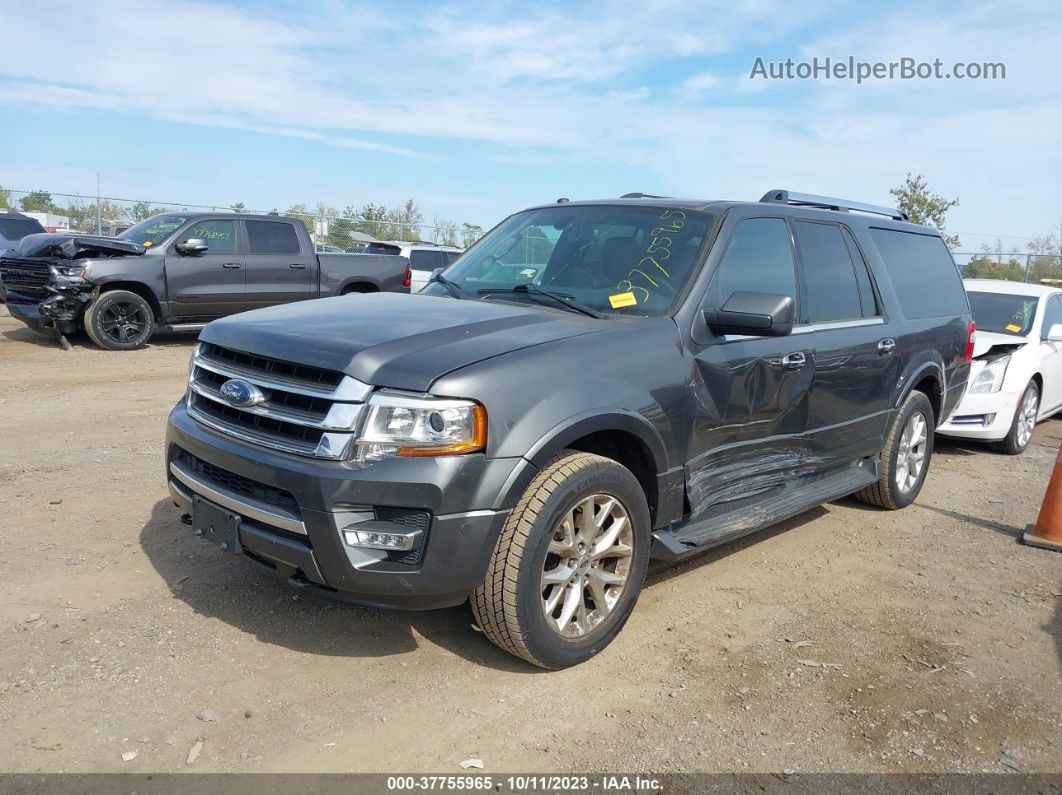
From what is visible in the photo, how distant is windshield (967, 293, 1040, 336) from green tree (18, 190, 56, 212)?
963 inches

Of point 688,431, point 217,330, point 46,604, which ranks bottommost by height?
point 46,604

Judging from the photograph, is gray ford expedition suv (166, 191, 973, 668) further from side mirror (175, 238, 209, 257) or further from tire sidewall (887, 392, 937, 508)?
side mirror (175, 238, 209, 257)

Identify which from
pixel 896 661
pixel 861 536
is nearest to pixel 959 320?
pixel 861 536

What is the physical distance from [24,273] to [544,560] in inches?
434

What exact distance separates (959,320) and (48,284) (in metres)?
10.8

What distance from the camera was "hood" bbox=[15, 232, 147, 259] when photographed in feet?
37.4

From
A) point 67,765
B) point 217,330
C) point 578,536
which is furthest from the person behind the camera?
point 217,330

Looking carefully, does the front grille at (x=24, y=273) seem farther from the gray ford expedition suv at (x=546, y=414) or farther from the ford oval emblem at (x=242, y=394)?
the ford oval emblem at (x=242, y=394)

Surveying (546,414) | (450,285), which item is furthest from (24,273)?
(546,414)

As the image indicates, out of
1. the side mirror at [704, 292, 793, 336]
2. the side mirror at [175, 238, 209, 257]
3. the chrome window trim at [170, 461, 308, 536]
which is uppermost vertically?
the side mirror at [704, 292, 793, 336]

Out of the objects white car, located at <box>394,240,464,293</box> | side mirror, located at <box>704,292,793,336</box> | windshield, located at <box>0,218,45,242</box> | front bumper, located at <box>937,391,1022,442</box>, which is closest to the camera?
side mirror, located at <box>704,292,793,336</box>

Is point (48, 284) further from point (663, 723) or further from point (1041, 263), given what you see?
point (1041, 263)

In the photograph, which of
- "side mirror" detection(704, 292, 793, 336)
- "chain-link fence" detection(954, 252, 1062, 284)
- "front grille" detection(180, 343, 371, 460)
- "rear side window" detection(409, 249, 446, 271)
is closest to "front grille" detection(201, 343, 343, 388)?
"front grille" detection(180, 343, 371, 460)

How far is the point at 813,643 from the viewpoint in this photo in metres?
3.90
